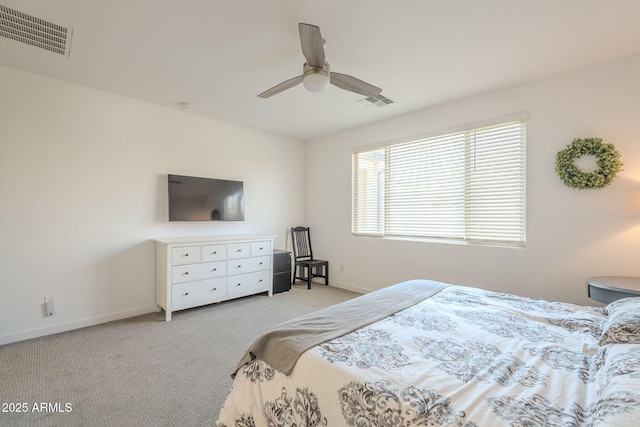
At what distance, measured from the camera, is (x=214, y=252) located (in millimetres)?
3584

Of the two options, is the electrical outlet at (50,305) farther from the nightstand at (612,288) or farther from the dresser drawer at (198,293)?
the nightstand at (612,288)

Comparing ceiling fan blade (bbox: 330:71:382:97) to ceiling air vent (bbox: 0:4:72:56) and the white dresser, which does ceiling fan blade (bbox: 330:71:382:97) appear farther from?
the white dresser

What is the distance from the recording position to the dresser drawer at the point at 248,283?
3.80 m

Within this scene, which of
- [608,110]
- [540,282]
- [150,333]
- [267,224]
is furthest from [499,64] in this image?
[150,333]

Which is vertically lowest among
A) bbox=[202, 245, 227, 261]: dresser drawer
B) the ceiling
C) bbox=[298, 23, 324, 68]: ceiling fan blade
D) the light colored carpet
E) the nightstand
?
the light colored carpet

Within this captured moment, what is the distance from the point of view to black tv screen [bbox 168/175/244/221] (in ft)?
11.9

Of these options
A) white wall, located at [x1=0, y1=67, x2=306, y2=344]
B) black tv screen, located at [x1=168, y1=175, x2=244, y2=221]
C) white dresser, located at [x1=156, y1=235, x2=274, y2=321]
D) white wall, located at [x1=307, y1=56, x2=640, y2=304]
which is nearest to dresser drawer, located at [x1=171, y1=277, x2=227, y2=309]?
white dresser, located at [x1=156, y1=235, x2=274, y2=321]

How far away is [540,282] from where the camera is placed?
2885mm

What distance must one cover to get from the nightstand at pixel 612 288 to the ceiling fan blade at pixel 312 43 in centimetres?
275

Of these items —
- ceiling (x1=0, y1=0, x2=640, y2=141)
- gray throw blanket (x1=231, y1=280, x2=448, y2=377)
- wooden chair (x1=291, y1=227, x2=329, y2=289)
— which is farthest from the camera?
wooden chair (x1=291, y1=227, x2=329, y2=289)

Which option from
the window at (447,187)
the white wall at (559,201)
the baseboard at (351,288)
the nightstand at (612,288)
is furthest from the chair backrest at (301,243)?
the nightstand at (612,288)

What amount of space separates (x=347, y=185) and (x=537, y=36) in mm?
2958

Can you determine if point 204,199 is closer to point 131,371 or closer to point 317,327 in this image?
point 131,371

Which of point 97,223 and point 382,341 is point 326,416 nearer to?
point 382,341
